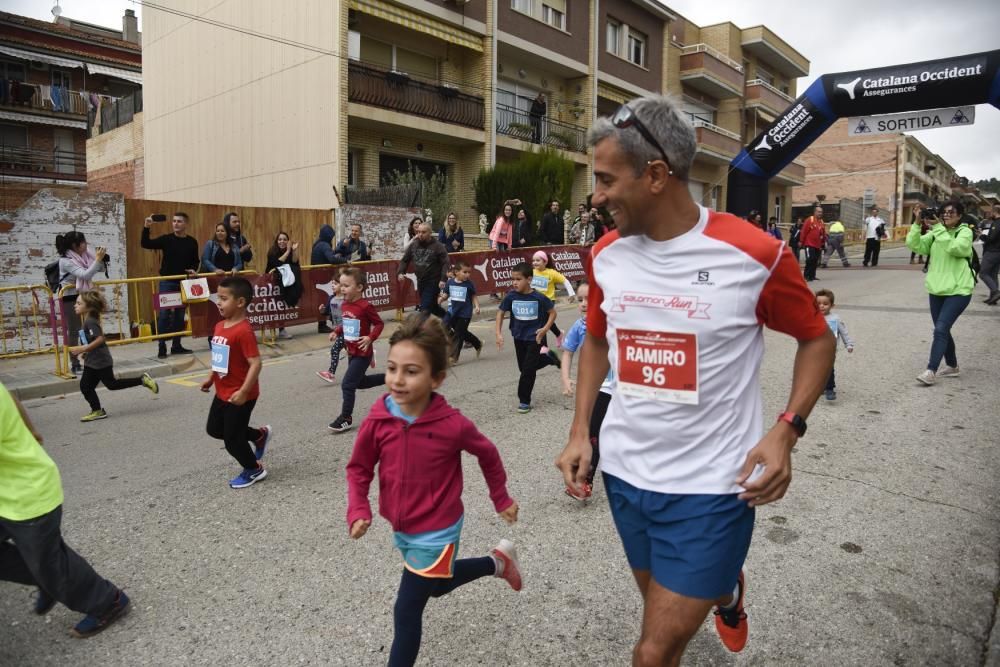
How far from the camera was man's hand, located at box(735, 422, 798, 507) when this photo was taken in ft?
6.36

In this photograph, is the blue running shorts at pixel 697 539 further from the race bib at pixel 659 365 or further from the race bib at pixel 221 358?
the race bib at pixel 221 358

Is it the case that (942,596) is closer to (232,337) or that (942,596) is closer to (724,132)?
(232,337)

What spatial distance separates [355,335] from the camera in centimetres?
655

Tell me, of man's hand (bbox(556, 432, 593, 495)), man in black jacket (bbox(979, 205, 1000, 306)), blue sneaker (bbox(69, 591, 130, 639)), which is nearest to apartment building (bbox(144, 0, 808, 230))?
man in black jacket (bbox(979, 205, 1000, 306))

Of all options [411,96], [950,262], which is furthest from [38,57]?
[950,262]

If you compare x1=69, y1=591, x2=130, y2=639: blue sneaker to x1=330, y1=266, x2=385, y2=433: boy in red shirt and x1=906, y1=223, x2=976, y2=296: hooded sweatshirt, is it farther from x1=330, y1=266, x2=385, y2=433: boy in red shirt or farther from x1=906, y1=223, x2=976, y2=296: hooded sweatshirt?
x1=906, y1=223, x2=976, y2=296: hooded sweatshirt

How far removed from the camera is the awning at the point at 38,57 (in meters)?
32.2

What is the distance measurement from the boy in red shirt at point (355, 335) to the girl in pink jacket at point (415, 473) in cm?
373

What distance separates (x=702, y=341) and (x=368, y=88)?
19622 millimetres

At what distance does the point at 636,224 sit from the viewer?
2064 mm

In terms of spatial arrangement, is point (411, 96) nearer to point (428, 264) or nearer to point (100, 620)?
point (428, 264)

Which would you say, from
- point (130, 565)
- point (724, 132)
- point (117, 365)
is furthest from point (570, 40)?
point (130, 565)

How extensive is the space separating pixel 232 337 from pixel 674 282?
3.73m

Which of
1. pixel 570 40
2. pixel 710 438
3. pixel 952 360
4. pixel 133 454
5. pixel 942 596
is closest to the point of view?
pixel 710 438
